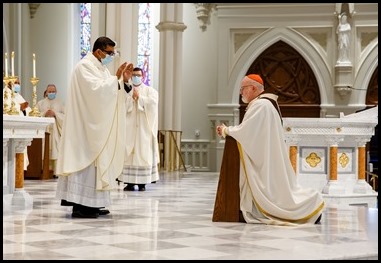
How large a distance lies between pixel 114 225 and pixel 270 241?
159 centimetres

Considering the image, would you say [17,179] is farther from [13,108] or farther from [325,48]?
[325,48]

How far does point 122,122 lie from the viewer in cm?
735

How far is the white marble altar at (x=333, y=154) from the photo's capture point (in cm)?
1028

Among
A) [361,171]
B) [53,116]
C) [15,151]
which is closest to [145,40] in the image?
[53,116]

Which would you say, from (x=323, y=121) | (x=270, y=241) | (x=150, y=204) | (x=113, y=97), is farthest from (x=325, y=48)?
(x=270, y=241)

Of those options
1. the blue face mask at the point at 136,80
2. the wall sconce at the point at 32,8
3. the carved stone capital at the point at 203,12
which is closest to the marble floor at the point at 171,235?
the blue face mask at the point at 136,80

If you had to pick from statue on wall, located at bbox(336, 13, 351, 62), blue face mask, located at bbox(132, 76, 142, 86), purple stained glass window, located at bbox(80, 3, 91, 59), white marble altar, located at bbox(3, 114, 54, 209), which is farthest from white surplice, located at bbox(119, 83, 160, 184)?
purple stained glass window, located at bbox(80, 3, 91, 59)

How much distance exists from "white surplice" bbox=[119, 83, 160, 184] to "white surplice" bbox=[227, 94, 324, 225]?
408 cm

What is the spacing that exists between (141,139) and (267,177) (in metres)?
4.66

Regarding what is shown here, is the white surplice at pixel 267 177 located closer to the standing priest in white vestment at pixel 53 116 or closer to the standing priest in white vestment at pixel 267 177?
the standing priest in white vestment at pixel 267 177

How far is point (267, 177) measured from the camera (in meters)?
6.89

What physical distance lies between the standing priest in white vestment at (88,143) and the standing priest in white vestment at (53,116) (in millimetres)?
6111

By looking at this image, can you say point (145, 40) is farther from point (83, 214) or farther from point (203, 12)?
point (83, 214)

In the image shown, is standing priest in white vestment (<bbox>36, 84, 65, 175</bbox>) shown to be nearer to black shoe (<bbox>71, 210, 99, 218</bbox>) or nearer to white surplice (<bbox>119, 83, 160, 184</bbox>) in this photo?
white surplice (<bbox>119, 83, 160, 184</bbox>)
